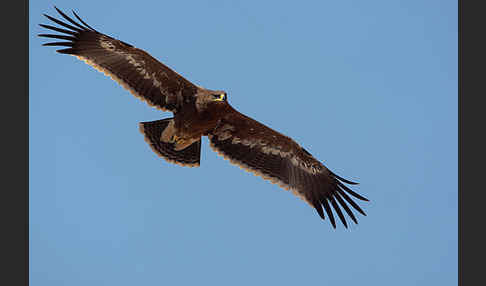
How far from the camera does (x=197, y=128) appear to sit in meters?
9.13

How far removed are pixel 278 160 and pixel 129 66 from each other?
304 centimetres

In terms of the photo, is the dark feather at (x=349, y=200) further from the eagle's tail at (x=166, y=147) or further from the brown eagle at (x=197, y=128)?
the eagle's tail at (x=166, y=147)

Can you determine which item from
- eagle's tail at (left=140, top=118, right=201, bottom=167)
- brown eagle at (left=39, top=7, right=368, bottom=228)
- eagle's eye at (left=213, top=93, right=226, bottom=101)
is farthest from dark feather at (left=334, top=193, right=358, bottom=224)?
eagle's eye at (left=213, top=93, right=226, bottom=101)

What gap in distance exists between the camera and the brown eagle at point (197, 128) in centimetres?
892

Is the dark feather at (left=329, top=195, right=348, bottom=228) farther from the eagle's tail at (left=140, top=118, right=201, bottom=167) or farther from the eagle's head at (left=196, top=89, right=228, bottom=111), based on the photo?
the eagle's head at (left=196, top=89, right=228, bottom=111)

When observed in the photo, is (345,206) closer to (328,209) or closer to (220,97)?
(328,209)

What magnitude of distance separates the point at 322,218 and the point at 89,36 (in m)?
4.92

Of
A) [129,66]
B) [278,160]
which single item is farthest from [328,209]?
[129,66]

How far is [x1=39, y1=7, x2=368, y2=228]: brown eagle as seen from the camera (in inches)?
351

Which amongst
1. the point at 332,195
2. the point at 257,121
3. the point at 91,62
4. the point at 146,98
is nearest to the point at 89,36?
the point at 91,62

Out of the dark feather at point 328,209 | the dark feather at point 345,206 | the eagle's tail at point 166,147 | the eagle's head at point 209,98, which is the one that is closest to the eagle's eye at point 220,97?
the eagle's head at point 209,98

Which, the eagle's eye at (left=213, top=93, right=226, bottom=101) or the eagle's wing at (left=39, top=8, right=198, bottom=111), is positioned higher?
the eagle's wing at (left=39, top=8, right=198, bottom=111)

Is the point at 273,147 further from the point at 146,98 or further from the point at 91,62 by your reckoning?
the point at 91,62

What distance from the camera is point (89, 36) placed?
900 centimetres
